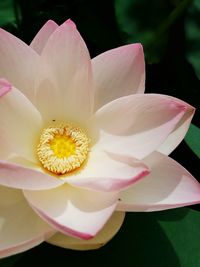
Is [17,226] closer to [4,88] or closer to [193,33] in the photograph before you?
[4,88]

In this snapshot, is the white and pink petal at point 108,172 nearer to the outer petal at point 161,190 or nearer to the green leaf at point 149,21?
the outer petal at point 161,190

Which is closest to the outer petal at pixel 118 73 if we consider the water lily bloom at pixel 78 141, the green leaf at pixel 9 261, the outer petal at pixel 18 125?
the water lily bloom at pixel 78 141

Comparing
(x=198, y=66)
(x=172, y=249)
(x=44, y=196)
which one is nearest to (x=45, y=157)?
(x=44, y=196)

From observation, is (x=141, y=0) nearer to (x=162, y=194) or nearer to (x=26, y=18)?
(x=26, y=18)

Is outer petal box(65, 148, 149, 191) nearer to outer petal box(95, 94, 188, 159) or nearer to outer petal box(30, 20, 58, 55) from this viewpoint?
outer petal box(95, 94, 188, 159)

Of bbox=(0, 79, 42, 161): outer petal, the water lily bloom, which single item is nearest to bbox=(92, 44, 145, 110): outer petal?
the water lily bloom
